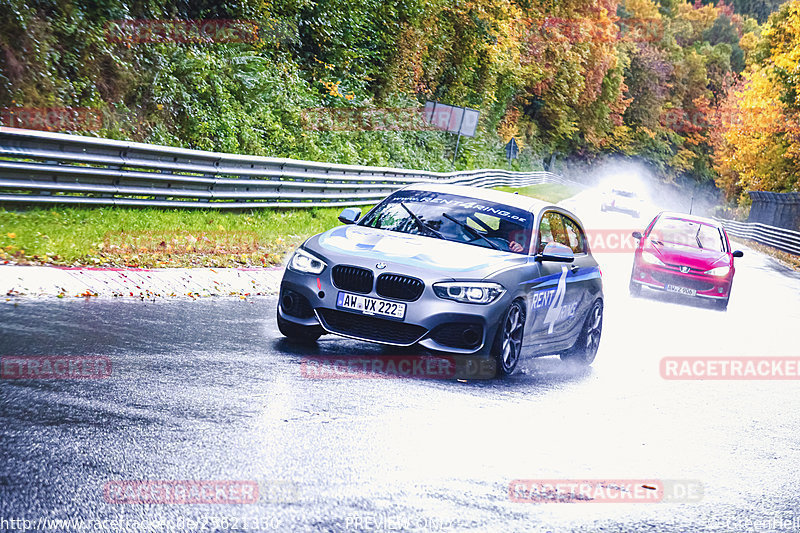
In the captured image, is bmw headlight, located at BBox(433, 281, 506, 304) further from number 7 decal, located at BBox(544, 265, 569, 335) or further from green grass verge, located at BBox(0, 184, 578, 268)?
green grass verge, located at BBox(0, 184, 578, 268)

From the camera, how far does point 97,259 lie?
10961 mm

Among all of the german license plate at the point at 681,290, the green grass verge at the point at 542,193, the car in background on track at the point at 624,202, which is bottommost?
the green grass verge at the point at 542,193

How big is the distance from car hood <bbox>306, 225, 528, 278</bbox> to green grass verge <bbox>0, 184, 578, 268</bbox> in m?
3.69

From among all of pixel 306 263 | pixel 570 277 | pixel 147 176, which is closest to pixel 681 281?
pixel 570 277

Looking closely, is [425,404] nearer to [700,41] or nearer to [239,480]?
[239,480]

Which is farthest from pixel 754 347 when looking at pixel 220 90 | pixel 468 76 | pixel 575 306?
pixel 468 76

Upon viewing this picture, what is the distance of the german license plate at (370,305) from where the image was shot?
25.4ft

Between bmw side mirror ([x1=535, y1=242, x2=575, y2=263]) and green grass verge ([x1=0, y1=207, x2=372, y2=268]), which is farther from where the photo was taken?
green grass verge ([x1=0, y1=207, x2=372, y2=268])

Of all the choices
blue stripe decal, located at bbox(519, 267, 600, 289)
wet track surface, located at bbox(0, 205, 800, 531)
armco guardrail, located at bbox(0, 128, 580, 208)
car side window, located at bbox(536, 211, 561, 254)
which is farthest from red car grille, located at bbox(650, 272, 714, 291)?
car side window, located at bbox(536, 211, 561, 254)

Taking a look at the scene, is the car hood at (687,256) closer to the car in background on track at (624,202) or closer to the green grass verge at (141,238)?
the green grass verge at (141,238)

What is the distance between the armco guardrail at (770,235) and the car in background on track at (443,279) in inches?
1323

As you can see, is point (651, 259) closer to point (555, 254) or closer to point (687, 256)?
point (687, 256)

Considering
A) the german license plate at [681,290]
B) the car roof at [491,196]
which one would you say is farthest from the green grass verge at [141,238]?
the german license plate at [681,290]

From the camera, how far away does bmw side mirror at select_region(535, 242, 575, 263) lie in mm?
8836
